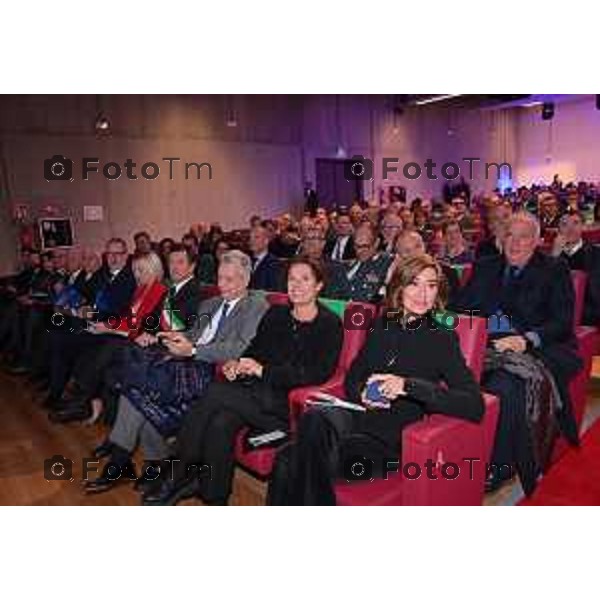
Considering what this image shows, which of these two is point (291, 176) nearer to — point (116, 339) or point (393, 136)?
point (393, 136)

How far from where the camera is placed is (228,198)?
11.9m

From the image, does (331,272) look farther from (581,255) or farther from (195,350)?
(195,350)

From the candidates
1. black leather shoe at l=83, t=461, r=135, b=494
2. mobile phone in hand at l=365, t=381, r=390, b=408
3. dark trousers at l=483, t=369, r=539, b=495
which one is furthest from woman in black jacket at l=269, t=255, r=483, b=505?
black leather shoe at l=83, t=461, r=135, b=494

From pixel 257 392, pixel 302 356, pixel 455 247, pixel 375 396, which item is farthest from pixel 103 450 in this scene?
pixel 455 247

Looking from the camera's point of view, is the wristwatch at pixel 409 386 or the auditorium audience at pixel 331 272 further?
the auditorium audience at pixel 331 272

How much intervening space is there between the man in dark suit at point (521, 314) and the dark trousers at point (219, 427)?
103cm

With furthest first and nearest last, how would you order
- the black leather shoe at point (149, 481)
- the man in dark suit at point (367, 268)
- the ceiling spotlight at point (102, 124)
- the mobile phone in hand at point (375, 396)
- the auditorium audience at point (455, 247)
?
the ceiling spotlight at point (102, 124) → the auditorium audience at point (455, 247) → the man in dark suit at point (367, 268) → the black leather shoe at point (149, 481) → the mobile phone in hand at point (375, 396)

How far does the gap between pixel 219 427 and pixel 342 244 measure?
3.68m

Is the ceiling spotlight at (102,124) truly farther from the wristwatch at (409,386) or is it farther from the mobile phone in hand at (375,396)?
the wristwatch at (409,386)

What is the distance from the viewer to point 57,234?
9969mm

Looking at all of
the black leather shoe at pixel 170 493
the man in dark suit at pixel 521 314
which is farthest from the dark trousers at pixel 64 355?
the man in dark suit at pixel 521 314

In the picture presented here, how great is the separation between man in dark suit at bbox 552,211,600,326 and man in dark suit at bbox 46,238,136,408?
3.16m

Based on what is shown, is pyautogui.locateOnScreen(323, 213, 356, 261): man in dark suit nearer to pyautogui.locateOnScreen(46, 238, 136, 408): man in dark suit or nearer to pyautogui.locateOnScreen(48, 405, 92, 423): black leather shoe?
pyautogui.locateOnScreen(46, 238, 136, 408): man in dark suit

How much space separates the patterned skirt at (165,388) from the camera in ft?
10.2
